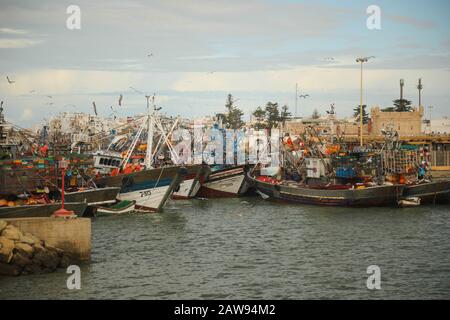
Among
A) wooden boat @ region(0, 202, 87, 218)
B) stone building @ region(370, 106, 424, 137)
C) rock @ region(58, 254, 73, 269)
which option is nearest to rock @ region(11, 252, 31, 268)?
rock @ region(58, 254, 73, 269)

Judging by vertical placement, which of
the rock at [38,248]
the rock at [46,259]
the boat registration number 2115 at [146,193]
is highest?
the boat registration number 2115 at [146,193]

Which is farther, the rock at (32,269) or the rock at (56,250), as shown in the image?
the rock at (56,250)

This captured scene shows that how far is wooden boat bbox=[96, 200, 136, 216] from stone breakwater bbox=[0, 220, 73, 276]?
19.6m

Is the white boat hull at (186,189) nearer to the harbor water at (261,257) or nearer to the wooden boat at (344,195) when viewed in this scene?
the wooden boat at (344,195)

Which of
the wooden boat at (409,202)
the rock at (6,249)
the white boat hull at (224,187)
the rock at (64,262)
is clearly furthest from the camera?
A: the white boat hull at (224,187)

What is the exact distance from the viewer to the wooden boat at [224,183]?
75.8m

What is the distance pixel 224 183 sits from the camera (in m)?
76.3

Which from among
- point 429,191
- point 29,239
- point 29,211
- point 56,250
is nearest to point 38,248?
point 29,239

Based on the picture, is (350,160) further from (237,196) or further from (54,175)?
(54,175)

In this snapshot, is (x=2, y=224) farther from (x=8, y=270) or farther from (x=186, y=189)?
(x=186, y=189)

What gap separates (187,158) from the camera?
83.6 m

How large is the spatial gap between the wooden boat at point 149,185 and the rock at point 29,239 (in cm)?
2262

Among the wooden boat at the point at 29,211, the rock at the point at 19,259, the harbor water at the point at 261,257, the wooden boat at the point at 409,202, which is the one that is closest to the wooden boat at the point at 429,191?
the wooden boat at the point at 409,202

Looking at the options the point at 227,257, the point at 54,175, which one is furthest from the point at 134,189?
the point at 227,257
